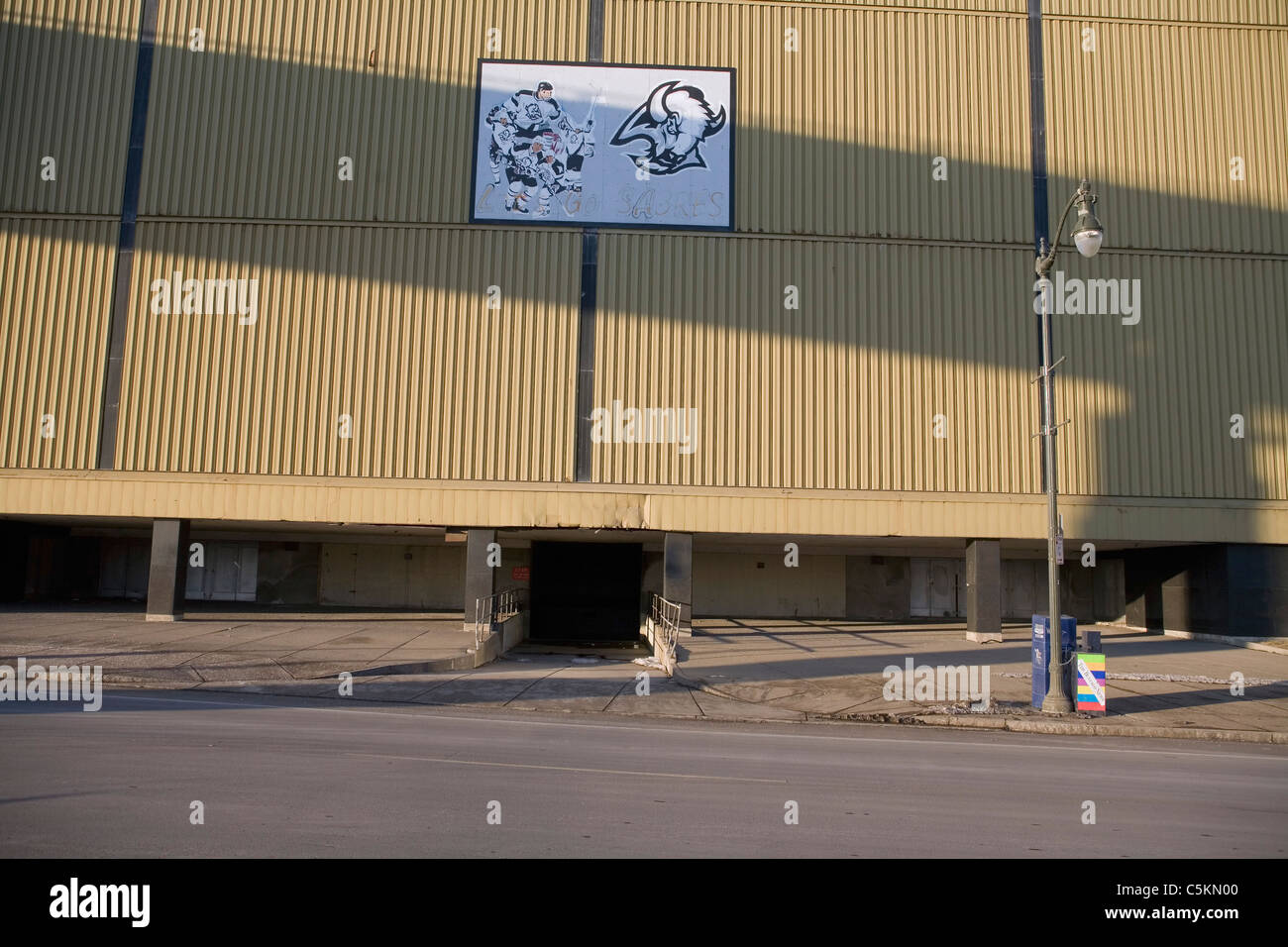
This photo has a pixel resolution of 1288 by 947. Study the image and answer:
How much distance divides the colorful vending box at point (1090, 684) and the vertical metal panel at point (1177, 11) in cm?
2201

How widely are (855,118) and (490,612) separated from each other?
18166 millimetres

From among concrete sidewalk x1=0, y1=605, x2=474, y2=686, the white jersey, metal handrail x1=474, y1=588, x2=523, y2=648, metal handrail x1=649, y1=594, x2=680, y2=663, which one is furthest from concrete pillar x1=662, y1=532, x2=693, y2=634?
the white jersey

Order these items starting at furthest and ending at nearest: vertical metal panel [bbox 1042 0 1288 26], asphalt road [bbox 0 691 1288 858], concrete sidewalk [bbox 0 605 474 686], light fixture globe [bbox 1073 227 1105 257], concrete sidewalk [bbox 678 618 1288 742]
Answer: vertical metal panel [bbox 1042 0 1288 26] < concrete sidewalk [bbox 0 605 474 686] < concrete sidewalk [bbox 678 618 1288 742] < light fixture globe [bbox 1073 227 1105 257] < asphalt road [bbox 0 691 1288 858]

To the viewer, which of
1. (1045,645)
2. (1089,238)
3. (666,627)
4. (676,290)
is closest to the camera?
(1089,238)

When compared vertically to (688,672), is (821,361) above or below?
above

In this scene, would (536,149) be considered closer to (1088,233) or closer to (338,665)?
(338,665)

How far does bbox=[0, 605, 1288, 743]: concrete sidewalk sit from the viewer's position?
13406 millimetres

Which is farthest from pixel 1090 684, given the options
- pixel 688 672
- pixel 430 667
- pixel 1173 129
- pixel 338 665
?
pixel 1173 129

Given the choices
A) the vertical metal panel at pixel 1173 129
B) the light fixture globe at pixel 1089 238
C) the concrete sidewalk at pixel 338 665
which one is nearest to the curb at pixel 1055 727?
the concrete sidewalk at pixel 338 665

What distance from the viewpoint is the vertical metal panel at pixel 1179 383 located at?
24.4m

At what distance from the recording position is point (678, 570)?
23906 millimetres

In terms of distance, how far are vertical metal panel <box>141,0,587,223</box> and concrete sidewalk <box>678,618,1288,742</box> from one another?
1571cm

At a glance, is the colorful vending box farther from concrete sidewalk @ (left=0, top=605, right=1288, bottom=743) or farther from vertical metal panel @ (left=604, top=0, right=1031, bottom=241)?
vertical metal panel @ (left=604, top=0, right=1031, bottom=241)
